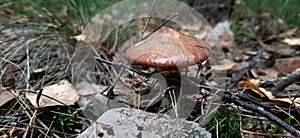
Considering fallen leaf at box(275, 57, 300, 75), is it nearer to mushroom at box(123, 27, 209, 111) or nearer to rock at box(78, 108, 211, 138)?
mushroom at box(123, 27, 209, 111)

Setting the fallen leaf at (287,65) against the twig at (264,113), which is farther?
the fallen leaf at (287,65)

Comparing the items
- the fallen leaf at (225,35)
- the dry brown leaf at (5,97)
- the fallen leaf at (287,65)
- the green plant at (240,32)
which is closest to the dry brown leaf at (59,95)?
the dry brown leaf at (5,97)

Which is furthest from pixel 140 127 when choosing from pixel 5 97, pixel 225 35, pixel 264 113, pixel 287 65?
pixel 225 35

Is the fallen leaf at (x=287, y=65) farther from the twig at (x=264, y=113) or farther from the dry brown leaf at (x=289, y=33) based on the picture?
the twig at (x=264, y=113)

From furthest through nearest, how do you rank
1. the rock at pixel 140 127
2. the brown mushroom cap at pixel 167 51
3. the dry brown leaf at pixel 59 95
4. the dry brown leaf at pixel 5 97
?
the dry brown leaf at pixel 5 97 < the dry brown leaf at pixel 59 95 < the brown mushroom cap at pixel 167 51 < the rock at pixel 140 127

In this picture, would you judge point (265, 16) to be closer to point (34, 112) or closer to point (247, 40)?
point (247, 40)

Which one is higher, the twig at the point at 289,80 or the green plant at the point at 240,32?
the green plant at the point at 240,32

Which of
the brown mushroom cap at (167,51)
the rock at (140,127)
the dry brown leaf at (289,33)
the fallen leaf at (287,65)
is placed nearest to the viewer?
the rock at (140,127)

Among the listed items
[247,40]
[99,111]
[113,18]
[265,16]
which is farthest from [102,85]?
[265,16]

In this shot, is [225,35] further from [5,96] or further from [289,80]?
[5,96]
